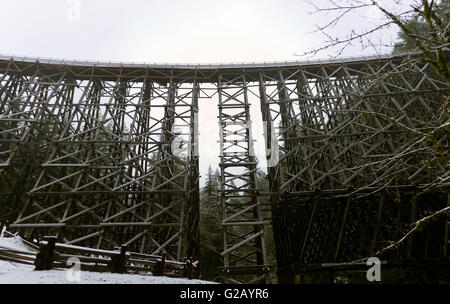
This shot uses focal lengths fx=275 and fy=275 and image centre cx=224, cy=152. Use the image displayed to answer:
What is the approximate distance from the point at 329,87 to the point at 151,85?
9744mm

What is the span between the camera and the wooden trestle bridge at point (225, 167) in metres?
10.8

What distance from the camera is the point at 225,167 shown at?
12.5 metres

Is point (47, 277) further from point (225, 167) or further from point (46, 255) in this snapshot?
point (225, 167)

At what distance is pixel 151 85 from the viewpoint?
15734 millimetres

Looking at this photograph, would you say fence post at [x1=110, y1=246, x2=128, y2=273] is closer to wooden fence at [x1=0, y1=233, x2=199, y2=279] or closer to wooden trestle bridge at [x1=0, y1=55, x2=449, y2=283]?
wooden fence at [x1=0, y1=233, x2=199, y2=279]

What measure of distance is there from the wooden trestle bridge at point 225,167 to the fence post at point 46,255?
14.0 ft

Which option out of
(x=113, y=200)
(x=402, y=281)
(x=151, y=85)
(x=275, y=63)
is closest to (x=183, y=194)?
(x=113, y=200)

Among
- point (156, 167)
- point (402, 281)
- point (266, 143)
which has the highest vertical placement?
point (266, 143)

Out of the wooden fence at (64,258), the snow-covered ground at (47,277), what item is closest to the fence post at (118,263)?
the wooden fence at (64,258)

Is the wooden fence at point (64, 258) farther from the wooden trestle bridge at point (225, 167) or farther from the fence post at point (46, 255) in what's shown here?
the wooden trestle bridge at point (225, 167)

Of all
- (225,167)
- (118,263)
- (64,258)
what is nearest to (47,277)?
(64,258)

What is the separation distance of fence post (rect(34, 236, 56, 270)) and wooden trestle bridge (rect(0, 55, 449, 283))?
14.0ft
